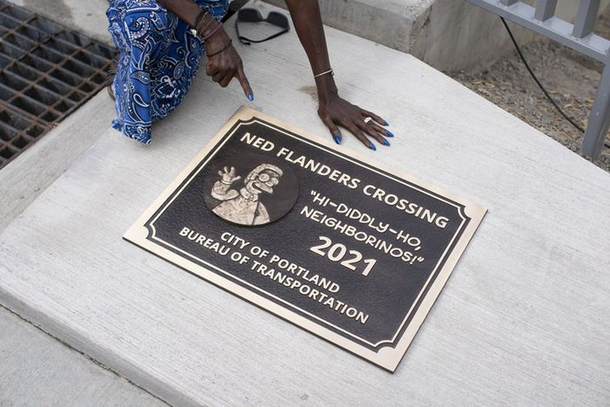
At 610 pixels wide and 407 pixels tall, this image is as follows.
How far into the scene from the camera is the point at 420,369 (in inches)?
87.3

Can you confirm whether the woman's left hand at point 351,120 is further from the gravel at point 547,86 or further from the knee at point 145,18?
the gravel at point 547,86

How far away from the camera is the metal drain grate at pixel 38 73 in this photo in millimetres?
2885

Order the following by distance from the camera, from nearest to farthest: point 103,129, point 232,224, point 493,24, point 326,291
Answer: point 326,291 < point 232,224 < point 103,129 < point 493,24

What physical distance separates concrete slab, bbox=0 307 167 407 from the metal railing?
6.51ft

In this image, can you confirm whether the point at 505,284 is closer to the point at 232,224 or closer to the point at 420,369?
the point at 420,369

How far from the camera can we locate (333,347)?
2.26 metres

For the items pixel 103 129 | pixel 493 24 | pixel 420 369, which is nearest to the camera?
pixel 420 369

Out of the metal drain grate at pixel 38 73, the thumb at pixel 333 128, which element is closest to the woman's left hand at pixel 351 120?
the thumb at pixel 333 128

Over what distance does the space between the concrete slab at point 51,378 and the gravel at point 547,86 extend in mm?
2161

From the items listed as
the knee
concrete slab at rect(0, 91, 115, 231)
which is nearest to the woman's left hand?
the knee

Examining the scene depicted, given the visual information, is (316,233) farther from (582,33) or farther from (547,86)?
(547,86)

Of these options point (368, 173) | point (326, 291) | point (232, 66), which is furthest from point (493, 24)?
point (326, 291)

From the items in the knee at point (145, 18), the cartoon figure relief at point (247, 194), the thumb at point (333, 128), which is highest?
the knee at point (145, 18)

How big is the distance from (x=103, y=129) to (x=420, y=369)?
1.53m
